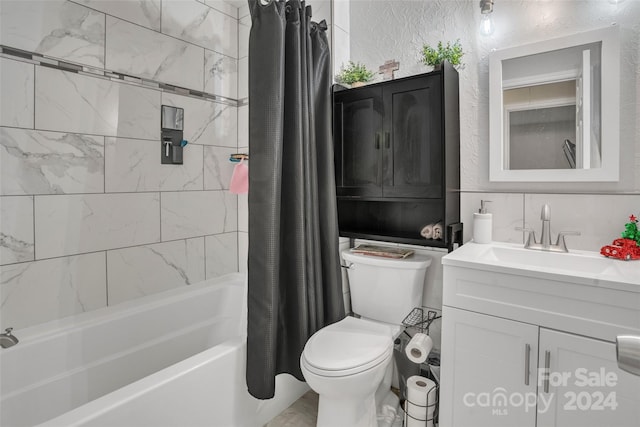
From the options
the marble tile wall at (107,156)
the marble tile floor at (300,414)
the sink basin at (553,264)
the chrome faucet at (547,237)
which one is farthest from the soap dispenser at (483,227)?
the marble tile wall at (107,156)

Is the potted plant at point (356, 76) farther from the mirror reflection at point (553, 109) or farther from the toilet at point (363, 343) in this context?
the toilet at point (363, 343)

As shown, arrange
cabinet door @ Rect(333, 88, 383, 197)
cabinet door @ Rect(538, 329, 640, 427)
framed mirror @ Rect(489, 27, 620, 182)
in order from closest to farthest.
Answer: cabinet door @ Rect(538, 329, 640, 427) → framed mirror @ Rect(489, 27, 620, 182) → cabinet door @ Rect(333, 88, 383, 197)

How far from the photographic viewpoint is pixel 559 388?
4.13 ft

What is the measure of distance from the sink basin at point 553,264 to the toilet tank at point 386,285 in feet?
1.09

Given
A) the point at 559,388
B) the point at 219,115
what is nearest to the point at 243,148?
the point at 219,115

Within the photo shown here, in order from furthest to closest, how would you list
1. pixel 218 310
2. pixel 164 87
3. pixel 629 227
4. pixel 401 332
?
pixel 218 310 → pixel 164 87 → pixel 401 332 → pixel 629 227

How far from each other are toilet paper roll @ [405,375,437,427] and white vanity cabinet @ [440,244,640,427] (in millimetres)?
86

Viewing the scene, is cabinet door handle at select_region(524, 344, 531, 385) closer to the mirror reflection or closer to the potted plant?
the mirror reflection

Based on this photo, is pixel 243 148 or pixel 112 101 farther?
pixel 243 148

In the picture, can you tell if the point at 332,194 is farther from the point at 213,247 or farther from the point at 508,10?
the point at 508,10

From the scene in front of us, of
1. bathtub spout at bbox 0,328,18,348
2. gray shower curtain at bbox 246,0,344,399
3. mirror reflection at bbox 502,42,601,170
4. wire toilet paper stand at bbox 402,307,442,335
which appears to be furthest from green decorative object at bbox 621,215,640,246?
bathtub spout at bbox 0,328,18,348

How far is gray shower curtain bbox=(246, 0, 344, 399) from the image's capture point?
1570 millimetres

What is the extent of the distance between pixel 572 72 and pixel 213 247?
2.30 meters

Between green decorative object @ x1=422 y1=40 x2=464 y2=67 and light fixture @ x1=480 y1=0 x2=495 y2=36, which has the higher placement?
light fixture @ x1=480 y1=0 x2=495 y2=36
